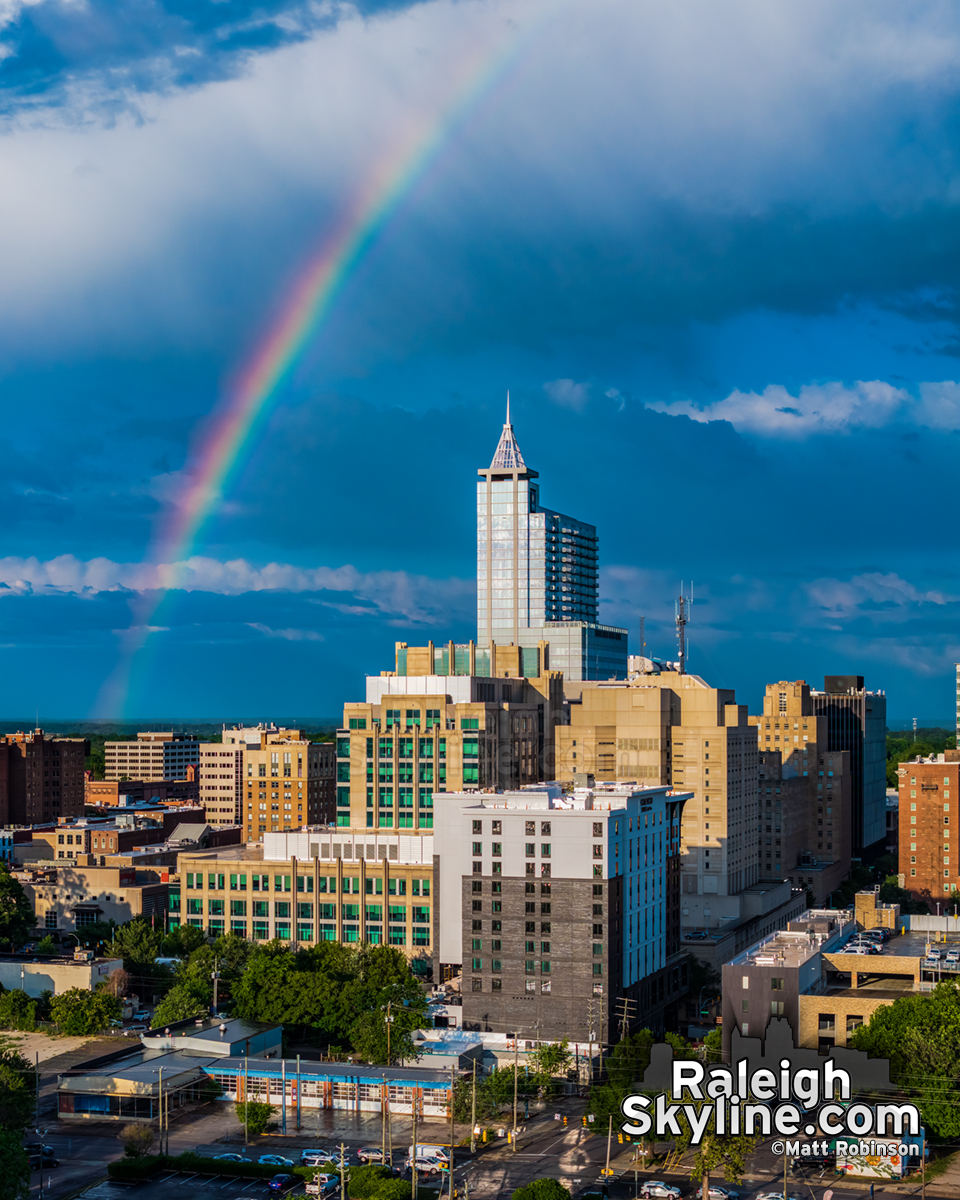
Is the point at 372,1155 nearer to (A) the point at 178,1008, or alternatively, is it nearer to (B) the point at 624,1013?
(B) the point at 624,1013

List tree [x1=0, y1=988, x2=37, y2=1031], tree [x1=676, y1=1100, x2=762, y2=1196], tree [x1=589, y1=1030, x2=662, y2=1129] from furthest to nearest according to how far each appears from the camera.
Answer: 1. tree [x1=0, y1=988, x2=37, y2=1031]
2. tree [x1=589, y1=1030, x2=662, y2=1129]
3. tree [x1=676, y1=1100, x2=762, y2=1196]

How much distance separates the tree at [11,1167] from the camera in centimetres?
6706

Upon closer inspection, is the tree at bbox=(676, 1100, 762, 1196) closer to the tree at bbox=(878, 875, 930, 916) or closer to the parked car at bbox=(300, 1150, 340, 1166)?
the parked car at bbox=(300, 1150, 340, 1166)

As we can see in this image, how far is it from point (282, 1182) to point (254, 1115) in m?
10.4

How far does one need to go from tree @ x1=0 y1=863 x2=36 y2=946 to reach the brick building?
10868cm

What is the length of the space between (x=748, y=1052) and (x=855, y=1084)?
8.02m

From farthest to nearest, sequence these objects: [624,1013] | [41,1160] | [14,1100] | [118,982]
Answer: [118,982] < [624,1013] < [41,1160] < [14,1100]

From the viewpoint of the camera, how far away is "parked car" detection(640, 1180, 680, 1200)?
75.0m

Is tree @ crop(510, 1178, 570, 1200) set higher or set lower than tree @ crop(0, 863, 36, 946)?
lower

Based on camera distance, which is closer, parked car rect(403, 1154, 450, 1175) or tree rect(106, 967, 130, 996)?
parked car rect(403, 1154, 450, 1175)

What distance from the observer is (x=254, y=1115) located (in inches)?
3423

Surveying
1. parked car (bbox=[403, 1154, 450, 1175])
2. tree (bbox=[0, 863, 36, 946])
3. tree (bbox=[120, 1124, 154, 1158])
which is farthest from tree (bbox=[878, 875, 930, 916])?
tree (bbox=[120, 1124, 154, 1158])

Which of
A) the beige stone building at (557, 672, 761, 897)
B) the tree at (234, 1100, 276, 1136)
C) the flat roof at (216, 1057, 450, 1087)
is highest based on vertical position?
the beige stone building at (557, 672, 761, 897)

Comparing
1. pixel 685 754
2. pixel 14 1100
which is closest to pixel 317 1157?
pixel 14 1100
